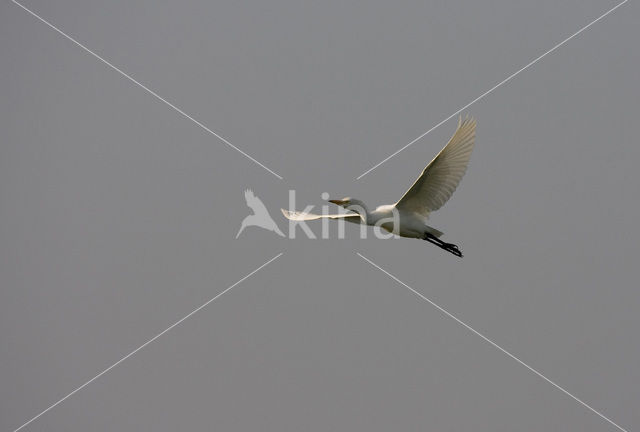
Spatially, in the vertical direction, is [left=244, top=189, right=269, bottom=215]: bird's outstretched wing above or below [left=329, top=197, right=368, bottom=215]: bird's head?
above

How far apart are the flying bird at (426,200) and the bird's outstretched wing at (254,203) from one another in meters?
3.81

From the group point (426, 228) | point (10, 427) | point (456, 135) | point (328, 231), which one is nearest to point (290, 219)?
point (328, 231)

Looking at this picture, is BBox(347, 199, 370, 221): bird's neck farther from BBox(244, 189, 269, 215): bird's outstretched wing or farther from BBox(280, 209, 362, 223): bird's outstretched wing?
BBox(244, 189, 269, 215): bird's outstretched wing

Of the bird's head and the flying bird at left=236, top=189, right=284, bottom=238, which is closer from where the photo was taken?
the bird's head

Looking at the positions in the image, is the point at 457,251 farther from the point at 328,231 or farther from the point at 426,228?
the point at 328,231

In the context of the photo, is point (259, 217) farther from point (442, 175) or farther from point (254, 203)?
point (442, 175)

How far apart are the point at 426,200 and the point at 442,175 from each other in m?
0.72

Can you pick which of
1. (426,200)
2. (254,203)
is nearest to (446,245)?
(426,200)

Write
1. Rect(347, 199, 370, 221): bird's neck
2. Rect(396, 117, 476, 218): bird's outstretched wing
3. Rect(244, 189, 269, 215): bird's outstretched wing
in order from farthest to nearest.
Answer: Rect(244, 189, 269, 215): bird's outstretched wing, Rect(347, 199, 370, 221): bird's neck, Rect(396, 117, 476, 218): bird's outstretched wing

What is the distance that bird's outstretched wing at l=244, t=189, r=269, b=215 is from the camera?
24.6 metres

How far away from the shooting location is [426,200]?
1966 centimetres

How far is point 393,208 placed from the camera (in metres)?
19.8

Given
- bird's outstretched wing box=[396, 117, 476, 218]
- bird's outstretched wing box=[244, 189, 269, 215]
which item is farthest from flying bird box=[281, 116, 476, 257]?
bird's outstretched wing box=[244, 189, 269, 215]

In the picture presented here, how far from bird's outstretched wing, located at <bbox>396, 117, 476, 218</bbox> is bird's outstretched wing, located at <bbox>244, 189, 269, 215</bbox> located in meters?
5.62
